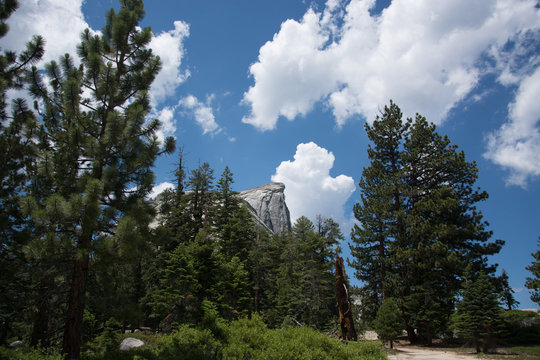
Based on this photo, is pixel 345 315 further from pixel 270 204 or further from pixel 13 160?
pixel 270 204

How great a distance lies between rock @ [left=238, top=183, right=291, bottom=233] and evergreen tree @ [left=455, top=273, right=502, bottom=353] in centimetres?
9008

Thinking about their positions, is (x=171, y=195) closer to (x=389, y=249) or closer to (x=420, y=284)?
(x=389, y=249)

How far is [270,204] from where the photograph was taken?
11419 cm

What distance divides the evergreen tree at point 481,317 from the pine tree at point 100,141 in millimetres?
17787

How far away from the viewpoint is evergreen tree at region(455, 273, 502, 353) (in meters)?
16.0

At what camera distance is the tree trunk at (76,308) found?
741cm

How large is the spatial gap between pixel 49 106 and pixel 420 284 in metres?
25.3

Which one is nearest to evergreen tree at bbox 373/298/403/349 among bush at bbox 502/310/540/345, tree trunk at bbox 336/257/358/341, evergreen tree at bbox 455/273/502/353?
evergreen tree at bbox 455/273/502/353

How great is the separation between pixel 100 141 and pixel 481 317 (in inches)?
778

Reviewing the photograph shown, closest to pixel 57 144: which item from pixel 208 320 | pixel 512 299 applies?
pixel 208 320

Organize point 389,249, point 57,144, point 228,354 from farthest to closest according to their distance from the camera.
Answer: point 389,249, point 57,144, point 228,354

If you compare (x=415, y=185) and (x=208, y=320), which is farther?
(x=415, y=185)

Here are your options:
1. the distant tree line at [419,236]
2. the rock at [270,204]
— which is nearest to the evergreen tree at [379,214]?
the distant tree line at [419,236]

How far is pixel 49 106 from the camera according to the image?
891 cm
